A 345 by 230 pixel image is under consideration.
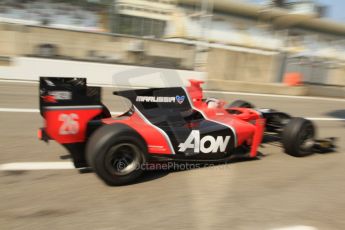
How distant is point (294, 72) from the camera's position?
64.1ft

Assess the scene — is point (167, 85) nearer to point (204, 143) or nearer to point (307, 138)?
point (307, 138)

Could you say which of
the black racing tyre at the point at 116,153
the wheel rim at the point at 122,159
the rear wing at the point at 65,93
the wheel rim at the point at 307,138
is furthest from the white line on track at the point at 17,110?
the wheel rim at the point at 307,138

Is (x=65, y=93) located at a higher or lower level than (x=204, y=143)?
higher

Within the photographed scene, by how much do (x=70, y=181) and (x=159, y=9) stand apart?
29614mm

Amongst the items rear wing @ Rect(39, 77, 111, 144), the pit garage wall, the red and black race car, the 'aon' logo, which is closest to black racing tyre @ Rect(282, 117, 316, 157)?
the red and black race car

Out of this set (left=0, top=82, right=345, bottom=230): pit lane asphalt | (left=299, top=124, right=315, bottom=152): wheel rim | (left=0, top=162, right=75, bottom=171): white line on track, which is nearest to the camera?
(left=0, top=82, right=345, bottom=230): pit lane asphalt

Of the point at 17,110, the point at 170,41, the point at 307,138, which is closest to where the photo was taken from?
the point at 307,138

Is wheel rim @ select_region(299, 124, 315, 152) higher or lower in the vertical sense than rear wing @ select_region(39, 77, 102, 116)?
lower

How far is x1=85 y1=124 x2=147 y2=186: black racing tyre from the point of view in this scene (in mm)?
4262

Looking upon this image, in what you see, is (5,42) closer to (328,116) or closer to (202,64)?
(202,64)

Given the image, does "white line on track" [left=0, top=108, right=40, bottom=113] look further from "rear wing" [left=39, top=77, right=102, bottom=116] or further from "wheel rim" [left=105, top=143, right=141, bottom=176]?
"wheel rim" [left=105, top=143, right=141, bottom=176]

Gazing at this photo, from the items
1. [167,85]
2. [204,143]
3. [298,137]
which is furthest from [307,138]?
[167,85]

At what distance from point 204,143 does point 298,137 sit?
5.66 feet

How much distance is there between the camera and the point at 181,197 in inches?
171
